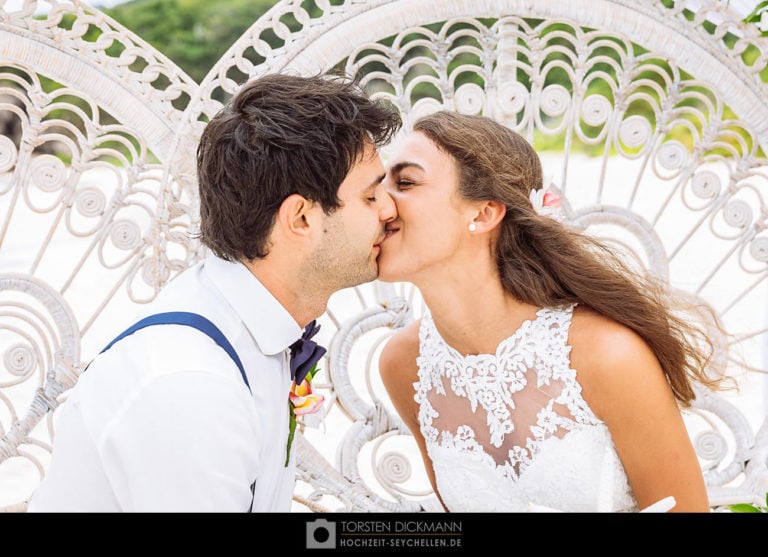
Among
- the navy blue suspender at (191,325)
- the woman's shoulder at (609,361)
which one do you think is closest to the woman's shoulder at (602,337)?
the woman's shoulder at (609,361)

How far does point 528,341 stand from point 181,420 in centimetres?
101

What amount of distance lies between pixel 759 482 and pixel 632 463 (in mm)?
706

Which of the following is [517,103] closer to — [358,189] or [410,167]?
[410,167]

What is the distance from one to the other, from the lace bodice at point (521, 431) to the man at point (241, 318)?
43 cm

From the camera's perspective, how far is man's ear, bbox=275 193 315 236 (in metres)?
1.73

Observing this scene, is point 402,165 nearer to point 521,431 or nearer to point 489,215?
point 489,215

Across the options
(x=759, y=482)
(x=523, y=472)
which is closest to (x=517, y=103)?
(x=523, y=472)

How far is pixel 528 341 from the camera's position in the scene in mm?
2078

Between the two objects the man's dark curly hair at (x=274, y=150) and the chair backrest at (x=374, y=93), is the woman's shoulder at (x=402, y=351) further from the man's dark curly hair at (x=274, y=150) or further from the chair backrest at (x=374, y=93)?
the man's dark curly hair at (x=274, y=150)
